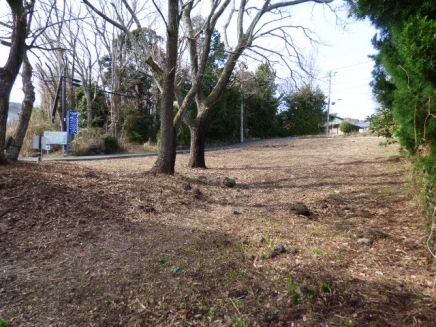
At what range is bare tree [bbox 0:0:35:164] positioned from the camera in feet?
20.3

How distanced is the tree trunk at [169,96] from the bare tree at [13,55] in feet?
9.38

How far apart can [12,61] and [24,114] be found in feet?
4.34

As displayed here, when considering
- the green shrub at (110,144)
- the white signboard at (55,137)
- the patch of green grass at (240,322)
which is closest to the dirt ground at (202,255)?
the patch of green grass at (240,322)

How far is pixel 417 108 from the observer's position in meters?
4.29

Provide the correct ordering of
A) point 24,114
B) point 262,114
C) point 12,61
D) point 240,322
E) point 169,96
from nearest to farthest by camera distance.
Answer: point 240,322
point 12,61
point 24,114
point 169,96
point 262,114

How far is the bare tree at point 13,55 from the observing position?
20.3 ft

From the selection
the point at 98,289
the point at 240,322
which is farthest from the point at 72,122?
the point at 240,322

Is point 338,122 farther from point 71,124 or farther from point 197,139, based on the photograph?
point 197,139

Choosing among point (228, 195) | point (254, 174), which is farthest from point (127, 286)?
point (254, 174)

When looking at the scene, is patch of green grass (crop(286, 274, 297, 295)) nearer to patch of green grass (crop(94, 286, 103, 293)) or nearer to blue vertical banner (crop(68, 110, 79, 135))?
patch of green grass (crop(94, 286, 103, 293))

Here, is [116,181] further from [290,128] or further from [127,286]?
[290,128]

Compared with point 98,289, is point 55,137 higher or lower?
higher

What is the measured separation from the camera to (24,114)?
23.9 feet

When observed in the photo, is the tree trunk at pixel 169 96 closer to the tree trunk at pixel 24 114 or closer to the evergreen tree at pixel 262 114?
the tree trunk at pixel 24 114
